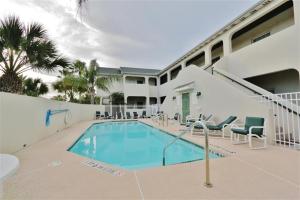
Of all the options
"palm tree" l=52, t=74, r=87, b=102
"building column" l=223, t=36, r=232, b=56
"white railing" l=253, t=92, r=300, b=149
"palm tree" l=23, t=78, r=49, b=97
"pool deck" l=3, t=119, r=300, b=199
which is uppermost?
"building column" l=223, t=36, r=232, b=56

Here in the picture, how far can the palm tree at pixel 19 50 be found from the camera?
482 cm

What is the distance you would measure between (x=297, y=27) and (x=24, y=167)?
10.9 meters

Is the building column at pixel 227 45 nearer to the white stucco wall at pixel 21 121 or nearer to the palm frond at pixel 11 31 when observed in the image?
the palm frond at pixel 11 31

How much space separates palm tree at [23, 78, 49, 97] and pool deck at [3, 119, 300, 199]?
7822 millimetres

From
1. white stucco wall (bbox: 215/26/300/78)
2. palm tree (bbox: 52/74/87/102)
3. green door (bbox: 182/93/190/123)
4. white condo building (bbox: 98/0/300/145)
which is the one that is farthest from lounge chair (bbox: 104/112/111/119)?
white stucco wall (bbox: 215/26/300/78)

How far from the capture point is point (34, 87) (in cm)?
1052

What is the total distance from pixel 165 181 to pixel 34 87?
37.2ft

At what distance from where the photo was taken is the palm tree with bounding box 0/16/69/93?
15.8 ft

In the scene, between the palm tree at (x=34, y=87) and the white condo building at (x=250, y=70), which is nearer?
the white condo building at (x=250, y=70)

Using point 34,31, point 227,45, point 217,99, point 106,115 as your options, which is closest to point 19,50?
point 34,31

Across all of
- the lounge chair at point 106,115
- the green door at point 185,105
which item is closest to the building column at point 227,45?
the green door at point 185,105

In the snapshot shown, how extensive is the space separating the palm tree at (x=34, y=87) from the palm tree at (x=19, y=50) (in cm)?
513

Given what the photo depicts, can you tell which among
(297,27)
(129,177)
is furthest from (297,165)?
(297,27)

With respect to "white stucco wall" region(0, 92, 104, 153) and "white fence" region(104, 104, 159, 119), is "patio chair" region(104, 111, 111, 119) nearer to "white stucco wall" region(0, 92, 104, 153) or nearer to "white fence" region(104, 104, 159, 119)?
"white fence" region(104, 104, 159, 119)
